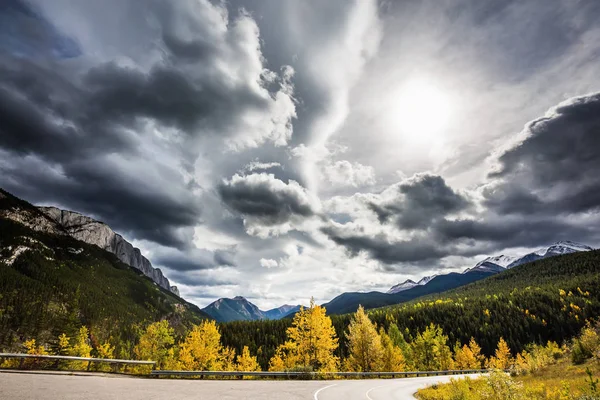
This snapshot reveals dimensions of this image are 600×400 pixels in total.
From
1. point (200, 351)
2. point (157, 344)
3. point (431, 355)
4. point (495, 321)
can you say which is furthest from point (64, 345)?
point (495, 321)

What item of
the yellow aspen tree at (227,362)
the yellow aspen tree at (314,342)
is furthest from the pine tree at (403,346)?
the yellow aspen tree at (227,362)

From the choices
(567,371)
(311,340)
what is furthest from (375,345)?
(567,371)

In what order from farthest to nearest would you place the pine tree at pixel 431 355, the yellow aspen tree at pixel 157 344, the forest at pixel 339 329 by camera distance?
the pine tree at pixel 431 355 → the forest at pixel 339 329 → the yellow aspen tree at pixel 157 344

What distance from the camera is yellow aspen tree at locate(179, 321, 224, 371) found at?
133 feet

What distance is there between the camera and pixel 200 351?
41.6 metres

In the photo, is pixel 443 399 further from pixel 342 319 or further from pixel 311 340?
pixel 342 319

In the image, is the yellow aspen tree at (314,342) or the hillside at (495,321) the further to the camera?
the hillside at (495,321)

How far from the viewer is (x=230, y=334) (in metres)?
118

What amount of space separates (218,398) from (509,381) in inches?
446

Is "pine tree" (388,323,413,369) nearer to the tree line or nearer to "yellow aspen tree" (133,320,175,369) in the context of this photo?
the tree line

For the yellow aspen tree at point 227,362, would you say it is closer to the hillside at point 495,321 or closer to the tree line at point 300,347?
the tree line at point 300,347

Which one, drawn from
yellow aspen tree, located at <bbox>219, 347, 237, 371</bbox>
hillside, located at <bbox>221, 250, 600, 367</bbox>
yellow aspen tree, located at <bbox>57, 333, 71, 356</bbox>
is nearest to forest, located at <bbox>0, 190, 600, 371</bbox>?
yellow aspen tree, located at <bbox>57, 333, 71, 356</bbox>

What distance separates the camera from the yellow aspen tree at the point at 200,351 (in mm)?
40656

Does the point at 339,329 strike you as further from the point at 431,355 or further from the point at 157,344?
the point at 157,344
